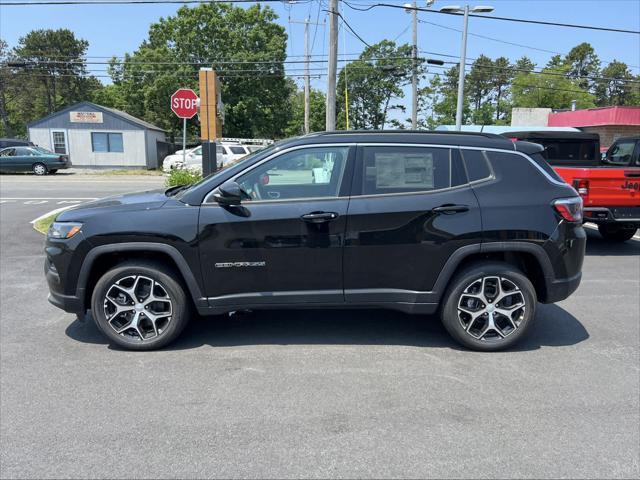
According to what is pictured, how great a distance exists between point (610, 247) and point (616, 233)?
2.33 ft

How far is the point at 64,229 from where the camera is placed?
4.15m

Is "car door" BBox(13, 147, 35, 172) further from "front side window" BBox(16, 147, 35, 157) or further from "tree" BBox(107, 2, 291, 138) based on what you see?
"tree" BBox(107, 2, 291, 138)

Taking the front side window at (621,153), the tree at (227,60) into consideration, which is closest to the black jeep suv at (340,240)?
the front side window at (621,153)

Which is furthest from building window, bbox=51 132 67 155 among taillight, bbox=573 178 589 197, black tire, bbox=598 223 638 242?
taillight, bbox=573 178 589 197

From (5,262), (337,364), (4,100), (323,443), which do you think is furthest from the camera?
(4,100)

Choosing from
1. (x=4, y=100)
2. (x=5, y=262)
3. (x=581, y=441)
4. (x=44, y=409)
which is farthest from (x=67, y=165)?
(x=4, y=100)

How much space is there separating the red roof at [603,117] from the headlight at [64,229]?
36.3 meters

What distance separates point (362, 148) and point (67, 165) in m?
28.0

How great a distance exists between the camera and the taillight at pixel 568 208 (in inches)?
164

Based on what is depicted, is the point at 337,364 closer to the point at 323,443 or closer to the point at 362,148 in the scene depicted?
the point at 323,443

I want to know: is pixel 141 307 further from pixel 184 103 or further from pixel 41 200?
pixel 41 200

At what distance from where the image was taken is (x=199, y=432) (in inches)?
121

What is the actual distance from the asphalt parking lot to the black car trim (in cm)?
55

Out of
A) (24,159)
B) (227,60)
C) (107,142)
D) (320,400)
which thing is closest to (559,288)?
(320,400)
